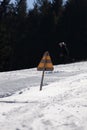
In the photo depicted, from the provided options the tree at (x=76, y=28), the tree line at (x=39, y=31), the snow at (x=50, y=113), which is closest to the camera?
the snow at (x=50, y=113)

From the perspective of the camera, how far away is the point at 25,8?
83.3 metres

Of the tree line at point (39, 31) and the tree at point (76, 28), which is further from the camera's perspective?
the tree line at point (39, 31)

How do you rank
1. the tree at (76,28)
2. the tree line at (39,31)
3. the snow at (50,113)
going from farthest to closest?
1. the tree line at (39,31)
2. the tree at (76,28)
3. the snow at (50,113)

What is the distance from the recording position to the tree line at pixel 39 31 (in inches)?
2830

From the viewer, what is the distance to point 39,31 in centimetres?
7781

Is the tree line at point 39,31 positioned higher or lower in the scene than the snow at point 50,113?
higher

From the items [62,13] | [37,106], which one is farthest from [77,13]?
[37,106]

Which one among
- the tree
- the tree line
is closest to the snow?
the tree line

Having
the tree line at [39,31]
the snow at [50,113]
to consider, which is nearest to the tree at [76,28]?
the tree line at [39,31]

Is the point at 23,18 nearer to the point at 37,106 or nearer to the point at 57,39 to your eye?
the point at 57,39

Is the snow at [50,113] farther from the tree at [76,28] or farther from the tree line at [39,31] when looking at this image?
the tree at [76,28]

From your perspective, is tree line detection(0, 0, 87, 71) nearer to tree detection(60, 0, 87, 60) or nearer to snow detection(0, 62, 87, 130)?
tree detection(60, 0, 87, 60)

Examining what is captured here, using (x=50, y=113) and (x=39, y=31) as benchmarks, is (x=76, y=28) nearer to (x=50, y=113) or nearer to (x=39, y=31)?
(x=39, y=31)

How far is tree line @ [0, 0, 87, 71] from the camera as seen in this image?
236ft
